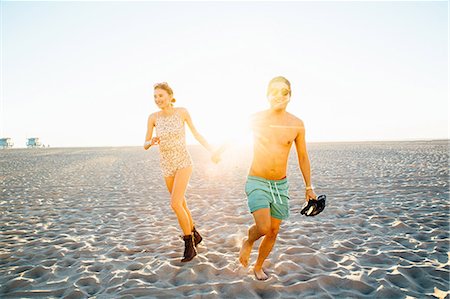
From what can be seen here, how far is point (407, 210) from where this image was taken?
7.61m

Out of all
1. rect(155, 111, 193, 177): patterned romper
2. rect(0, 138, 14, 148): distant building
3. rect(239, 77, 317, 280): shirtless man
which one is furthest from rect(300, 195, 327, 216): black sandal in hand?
rect(0, 138, 14, 148): distant building

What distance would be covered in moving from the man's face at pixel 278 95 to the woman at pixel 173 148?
1.80m

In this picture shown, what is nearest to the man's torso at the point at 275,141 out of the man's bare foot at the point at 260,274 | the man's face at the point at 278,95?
the man's face at the point at 278,95

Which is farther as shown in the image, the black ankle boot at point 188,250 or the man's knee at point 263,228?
the black ankle boot at point 188,250

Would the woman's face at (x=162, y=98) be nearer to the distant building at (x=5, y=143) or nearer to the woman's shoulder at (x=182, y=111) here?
the woman's shoulder at (x=182, y=111)

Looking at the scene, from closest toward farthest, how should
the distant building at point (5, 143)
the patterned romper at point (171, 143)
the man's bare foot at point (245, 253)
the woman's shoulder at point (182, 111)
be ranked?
the man's bare foot at point (245, 253) < the patterned romper at point (171, 143) < the woman's shoulder at point (182, 111) < the distant building at point (5, 143)

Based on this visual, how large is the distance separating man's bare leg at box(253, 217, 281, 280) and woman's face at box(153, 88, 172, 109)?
2.48 metres

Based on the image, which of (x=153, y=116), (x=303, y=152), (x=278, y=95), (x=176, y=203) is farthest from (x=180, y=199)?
(x=278, y=95)

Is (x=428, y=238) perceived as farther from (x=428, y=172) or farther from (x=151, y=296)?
(x=428, y=172)

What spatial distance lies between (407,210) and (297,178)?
7.31m

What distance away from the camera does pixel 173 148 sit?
4.95 m

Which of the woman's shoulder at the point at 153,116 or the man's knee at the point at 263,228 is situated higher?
the woman's shoulder at the point at 153,116

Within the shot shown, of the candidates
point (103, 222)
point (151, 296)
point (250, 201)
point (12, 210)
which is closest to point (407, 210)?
point (250, 201)

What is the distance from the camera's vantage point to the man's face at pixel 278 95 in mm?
3746
